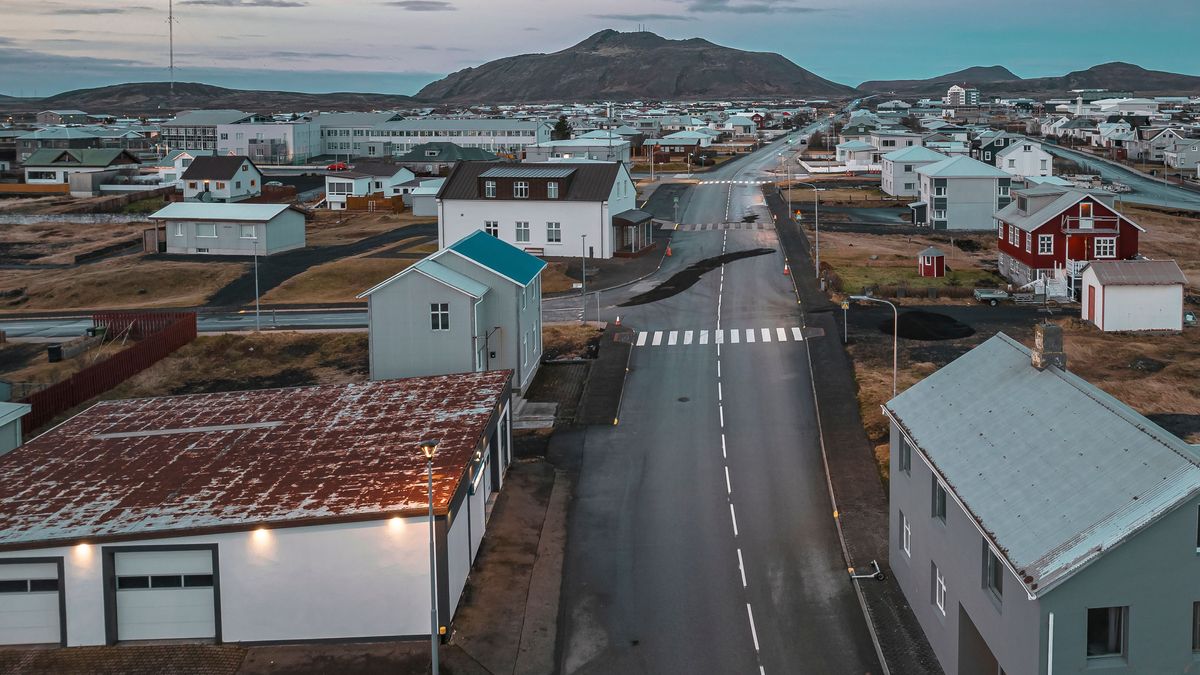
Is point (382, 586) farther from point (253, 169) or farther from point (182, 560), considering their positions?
point (253, 169)

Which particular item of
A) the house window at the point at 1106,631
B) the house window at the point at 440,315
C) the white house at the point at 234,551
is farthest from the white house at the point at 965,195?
the house window at the point at 1106,631

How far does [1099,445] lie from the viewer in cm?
1986

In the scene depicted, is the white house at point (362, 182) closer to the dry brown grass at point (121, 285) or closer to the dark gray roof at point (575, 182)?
the dry brown grass at point (121, 285)

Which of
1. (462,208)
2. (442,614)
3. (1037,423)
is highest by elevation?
(462,208)

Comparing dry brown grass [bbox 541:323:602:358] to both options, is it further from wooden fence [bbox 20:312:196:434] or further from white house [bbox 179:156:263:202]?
white house [bbox 179:156:263:202]

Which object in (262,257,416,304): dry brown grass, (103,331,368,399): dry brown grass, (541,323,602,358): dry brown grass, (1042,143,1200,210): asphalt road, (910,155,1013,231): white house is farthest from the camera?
(1042,143,1200,210): asphalt road

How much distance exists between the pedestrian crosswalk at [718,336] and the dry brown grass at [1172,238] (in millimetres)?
28451

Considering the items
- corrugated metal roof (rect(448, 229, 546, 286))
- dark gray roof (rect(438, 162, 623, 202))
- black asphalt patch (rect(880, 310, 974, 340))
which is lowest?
black asphalt patch (rect(880, 310, 974, 340))

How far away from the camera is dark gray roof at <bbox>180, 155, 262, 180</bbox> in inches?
4557

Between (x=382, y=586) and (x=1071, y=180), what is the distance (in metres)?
109

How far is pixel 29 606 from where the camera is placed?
954 inches

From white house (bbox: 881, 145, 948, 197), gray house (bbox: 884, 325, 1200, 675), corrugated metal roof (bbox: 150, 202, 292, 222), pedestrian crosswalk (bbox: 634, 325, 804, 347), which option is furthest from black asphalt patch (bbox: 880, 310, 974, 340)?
white house (bbox: 881, 145, 948, 197)

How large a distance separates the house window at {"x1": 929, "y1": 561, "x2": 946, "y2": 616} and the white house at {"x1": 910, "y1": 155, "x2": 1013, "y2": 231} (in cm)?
7084

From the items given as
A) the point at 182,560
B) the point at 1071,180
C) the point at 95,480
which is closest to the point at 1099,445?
the point at 182,560
